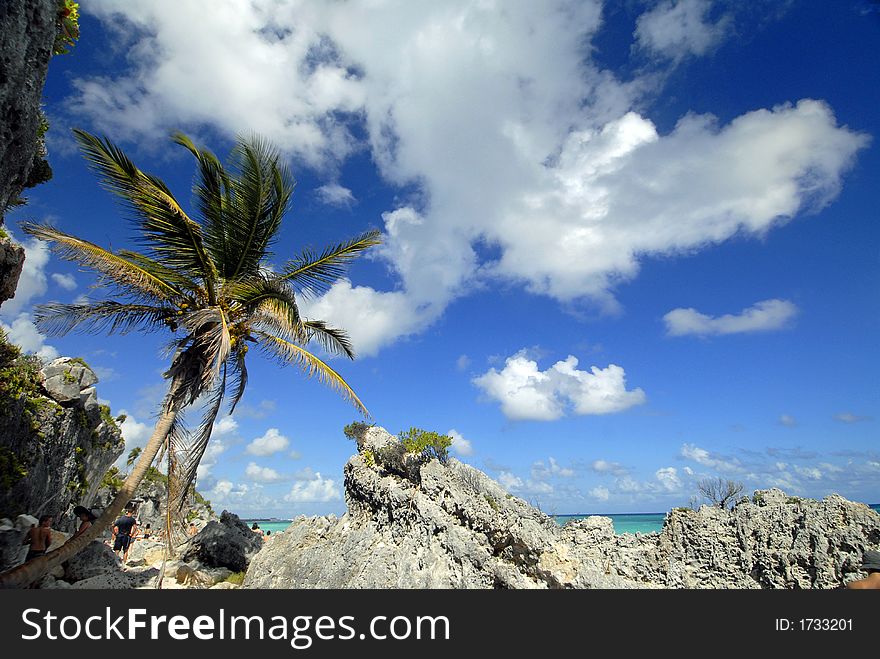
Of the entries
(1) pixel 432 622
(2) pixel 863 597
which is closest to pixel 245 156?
(1) pixel 432 622

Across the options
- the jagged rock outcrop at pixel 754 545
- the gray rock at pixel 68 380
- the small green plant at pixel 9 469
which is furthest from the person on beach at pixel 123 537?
the jagged rock outcrop at pixel 754 545

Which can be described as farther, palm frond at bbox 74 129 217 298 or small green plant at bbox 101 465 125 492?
small green plant at bbox 101 465 125 492

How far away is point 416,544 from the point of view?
7.48 metres

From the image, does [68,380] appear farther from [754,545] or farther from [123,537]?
[754,545]

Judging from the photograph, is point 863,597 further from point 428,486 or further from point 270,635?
point 428,486

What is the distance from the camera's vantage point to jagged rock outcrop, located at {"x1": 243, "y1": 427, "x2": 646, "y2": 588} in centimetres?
704

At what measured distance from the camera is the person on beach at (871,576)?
354cm

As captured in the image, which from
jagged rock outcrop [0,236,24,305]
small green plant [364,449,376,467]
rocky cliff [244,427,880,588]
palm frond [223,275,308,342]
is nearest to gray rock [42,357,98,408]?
jagged rock outcrop [0,236,24,305]

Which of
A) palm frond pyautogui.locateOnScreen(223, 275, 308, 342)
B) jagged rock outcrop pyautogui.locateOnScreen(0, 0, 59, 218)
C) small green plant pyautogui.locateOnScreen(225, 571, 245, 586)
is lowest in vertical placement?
small green plant pyautogui.locateOnScreen(225, 571, 245, 586)

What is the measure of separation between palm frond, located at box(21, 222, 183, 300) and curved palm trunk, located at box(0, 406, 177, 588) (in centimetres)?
220

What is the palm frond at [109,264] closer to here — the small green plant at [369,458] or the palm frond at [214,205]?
the palm frond at [214,205]

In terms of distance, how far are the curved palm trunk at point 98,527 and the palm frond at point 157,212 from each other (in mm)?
2533

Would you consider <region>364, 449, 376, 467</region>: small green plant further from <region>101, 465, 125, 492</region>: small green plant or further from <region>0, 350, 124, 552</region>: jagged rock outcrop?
<region>101, 465, 125, 492</region>: small green plant

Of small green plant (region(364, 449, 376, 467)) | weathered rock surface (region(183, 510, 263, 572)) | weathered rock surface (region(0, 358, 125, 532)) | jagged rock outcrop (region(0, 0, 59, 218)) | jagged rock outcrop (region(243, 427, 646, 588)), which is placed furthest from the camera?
weathered rock surface (region(183, 510, 263, 572))
